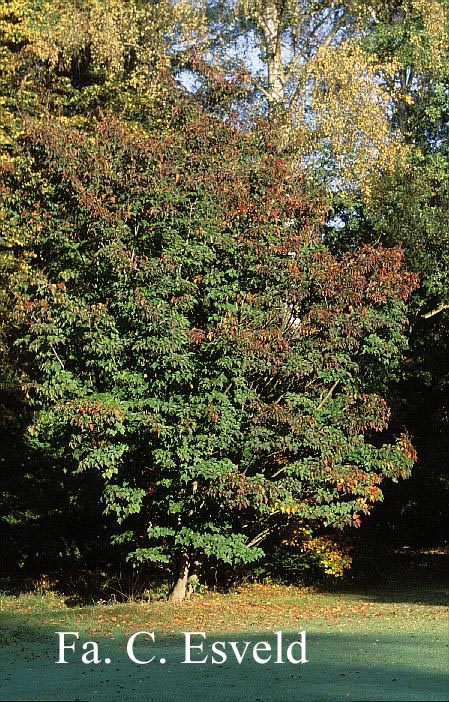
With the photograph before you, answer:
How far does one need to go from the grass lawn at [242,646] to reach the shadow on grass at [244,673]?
12 mm

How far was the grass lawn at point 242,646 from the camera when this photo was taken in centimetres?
847

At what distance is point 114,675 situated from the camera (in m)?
9.55

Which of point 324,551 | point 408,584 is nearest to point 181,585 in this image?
point 324,551

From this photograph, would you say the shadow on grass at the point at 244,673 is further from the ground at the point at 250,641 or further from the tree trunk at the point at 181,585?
the tree trunk at the point at 181,585

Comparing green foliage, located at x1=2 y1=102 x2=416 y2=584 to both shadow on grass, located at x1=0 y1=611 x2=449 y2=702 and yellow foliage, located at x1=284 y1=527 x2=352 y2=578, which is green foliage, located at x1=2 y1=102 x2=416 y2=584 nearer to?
shadow on grass, located at x1=0 y1=611 x2=449 y2=702

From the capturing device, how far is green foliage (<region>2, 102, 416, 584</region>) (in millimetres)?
14211

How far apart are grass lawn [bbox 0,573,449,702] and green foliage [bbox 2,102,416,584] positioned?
4.55 ft

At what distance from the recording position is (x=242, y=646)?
11.3 meters

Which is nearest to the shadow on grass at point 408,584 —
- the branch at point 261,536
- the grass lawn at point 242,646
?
the grass lawn at point 242,646

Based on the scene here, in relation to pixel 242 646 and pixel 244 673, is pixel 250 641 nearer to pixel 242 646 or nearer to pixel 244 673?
pixel 242 646

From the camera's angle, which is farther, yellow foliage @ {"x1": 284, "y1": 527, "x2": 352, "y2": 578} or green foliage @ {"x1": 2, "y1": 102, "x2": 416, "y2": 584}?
yellow foliage @ {"x1": 284, "y1": 527, "x2": 352, "y2": 578}

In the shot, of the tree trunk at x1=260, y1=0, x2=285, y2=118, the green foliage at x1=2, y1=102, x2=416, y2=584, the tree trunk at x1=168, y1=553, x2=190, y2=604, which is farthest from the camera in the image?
the tree trunk at x1=260, y1=0, x2=285, y2=118

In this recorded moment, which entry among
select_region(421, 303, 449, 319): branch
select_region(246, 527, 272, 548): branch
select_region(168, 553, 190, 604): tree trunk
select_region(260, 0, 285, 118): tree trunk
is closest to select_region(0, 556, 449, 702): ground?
select_region(168, 553, 190, 604): tree trunk

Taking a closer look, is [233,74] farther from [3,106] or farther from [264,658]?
[264,658]
